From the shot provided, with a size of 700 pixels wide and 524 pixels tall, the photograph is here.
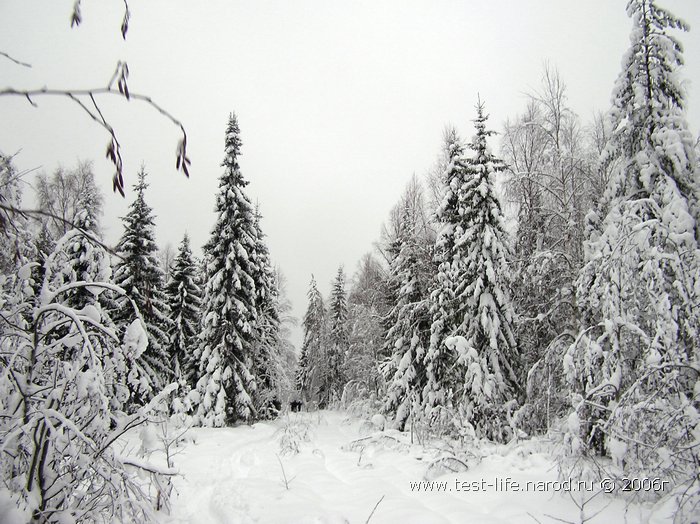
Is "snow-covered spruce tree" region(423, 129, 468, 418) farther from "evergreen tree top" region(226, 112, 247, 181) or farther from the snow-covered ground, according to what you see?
"evergreen tree top" region(226, 112, 247, 181)

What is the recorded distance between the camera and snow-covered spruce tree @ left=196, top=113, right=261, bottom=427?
16.4 meters

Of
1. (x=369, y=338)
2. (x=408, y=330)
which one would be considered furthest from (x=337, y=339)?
(x=408, y=330)

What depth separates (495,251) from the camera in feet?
40.9

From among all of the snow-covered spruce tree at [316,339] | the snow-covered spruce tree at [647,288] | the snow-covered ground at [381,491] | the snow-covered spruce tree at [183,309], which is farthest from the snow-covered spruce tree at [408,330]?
the snow-covered spruce tree at [316,339]

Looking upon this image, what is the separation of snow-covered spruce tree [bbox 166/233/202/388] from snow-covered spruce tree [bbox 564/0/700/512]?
19.6 metres

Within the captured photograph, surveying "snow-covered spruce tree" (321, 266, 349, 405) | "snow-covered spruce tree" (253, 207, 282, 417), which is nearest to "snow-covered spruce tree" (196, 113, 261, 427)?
"snow-covered spruce tree" (253, 207, 282, 417)

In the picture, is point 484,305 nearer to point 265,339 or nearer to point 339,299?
point 265,339

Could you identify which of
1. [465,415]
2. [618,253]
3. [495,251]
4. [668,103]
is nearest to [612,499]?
[618,253]

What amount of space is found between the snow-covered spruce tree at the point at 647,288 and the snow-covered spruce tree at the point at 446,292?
210 inches

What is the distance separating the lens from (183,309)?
21.4m

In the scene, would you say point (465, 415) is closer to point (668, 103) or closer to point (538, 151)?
point (668, 103)

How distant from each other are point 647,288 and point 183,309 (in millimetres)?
21482

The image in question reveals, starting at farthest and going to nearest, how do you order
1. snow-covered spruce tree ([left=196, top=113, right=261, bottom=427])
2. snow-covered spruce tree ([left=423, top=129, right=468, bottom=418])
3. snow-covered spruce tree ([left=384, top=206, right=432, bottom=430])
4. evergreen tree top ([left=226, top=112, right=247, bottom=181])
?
1. evergreen tree top ([left=226, top=112, right=247, bottom=181])
2. snow-covered spruce tree ([left=196, top=113, right=261, bottom=427])
3. snow-covered spruce tree ([left=384, top=206, right=432, bottom=430])
4. snow-covered spruce tree ([left=423, top=129, right=468, bottom=418])

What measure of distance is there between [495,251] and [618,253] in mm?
6994
